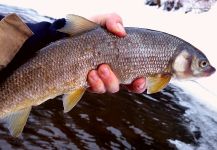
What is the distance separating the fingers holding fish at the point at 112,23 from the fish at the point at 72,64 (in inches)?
1.9

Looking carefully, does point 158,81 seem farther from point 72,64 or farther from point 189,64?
point 72,64

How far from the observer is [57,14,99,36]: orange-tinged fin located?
3.71 meters

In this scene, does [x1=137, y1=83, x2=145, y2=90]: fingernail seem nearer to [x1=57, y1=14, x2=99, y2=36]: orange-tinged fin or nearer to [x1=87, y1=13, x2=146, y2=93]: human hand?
[x1=87, y1=13, x2=146, y2=93]: human hand

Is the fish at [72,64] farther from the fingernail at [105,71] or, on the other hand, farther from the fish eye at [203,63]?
the fish eye at [203,63]

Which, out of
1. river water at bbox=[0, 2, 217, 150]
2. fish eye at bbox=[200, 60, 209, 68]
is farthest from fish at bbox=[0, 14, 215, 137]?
river water at bbox=[0, 2, 217, 150]

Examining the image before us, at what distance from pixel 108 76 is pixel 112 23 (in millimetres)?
486

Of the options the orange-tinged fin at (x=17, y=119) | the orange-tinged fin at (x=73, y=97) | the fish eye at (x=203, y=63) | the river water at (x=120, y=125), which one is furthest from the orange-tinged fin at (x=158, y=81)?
the river water at (x=120, y=125)

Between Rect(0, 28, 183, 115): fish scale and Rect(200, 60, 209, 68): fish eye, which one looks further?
Rect(200, 60, 209, 68): fish eye

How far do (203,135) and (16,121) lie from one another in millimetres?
4855

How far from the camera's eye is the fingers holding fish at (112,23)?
3.79m

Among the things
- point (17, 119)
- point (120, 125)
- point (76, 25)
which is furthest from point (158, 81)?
point (120, 125)

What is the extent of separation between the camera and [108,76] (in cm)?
380

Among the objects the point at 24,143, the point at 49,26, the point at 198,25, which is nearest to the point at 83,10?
the point at 198,25

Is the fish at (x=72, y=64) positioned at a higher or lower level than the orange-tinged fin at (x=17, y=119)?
higher
